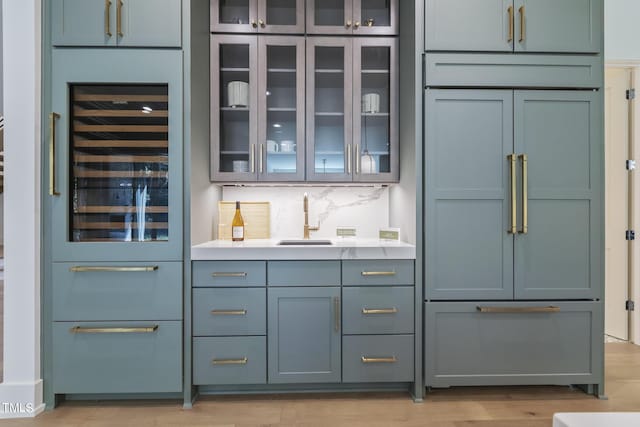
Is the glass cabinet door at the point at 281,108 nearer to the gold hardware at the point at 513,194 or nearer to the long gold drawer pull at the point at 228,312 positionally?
the long gold drawer pull at the point at 228,312

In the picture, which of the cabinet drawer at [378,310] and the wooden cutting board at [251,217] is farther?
the wooden cutting board at [251,217]

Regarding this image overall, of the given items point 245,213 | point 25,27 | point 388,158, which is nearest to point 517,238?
point 388,158

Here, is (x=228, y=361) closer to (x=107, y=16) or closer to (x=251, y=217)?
(x=251, y=217)

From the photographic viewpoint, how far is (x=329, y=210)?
3010mm

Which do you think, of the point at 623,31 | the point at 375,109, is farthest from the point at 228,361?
the point at 623,31

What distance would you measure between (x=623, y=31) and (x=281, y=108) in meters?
2.87

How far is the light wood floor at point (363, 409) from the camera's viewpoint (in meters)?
2.14

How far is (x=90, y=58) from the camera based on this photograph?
88.2 inches

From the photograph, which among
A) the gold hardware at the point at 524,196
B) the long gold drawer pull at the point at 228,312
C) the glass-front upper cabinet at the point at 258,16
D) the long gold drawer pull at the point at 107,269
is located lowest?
the long gold drawer pull at the point at 228,312

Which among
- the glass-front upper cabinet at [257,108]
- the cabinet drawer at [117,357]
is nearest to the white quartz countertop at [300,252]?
the cabinet drawer at [117,357]

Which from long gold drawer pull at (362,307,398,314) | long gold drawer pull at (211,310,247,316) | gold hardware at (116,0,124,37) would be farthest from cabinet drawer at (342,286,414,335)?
gold hardware at (116,0,124,37)

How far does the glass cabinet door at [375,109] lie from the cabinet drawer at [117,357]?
1514 millimetres

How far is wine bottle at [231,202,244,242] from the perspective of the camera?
268cm

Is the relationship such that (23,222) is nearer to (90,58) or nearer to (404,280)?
(90,58)
